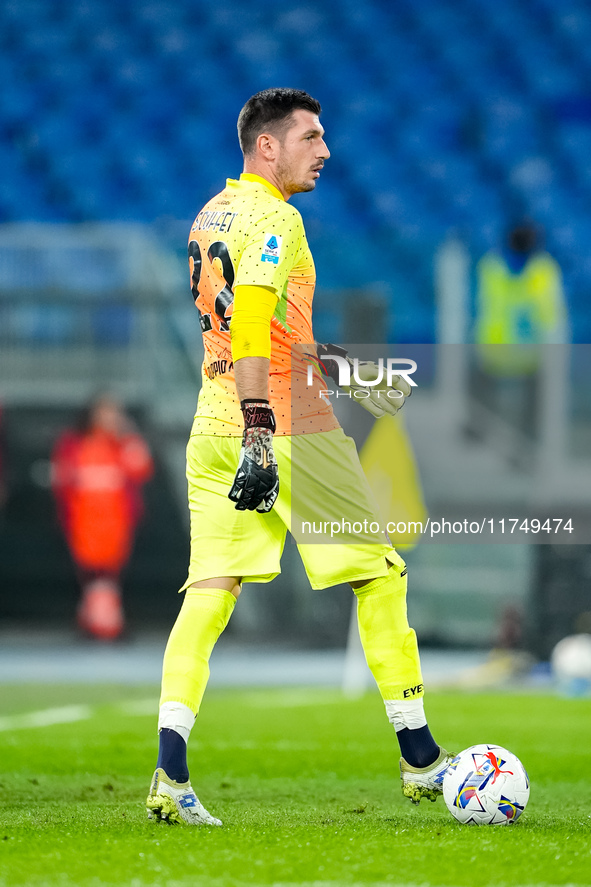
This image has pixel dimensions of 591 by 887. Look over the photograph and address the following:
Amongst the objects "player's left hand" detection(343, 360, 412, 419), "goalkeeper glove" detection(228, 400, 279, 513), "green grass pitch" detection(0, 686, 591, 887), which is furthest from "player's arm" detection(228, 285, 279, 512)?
"green grass pitch" detection(0, 686, 591, 887)

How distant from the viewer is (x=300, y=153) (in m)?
3.26

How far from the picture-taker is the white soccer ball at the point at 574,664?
751 cm

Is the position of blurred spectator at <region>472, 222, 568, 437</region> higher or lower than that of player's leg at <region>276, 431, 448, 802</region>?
higher

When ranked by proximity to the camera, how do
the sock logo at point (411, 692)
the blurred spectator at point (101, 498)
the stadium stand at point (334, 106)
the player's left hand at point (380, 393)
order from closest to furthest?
the sock logo at point (411, 692), the player's left hand at point (380, 393), the blurred spectator at point (101, 498), the stadium stand at point (334, 106)

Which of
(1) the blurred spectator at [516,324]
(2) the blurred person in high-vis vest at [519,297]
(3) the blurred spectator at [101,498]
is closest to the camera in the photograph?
(1) the blurred spectator at [516,324]

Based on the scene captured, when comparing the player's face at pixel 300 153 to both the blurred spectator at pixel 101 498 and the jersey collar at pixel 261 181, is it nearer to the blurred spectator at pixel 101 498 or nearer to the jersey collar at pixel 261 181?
the jersey collar at pixel 261 181

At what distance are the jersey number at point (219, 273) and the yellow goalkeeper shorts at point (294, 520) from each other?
1.02ft

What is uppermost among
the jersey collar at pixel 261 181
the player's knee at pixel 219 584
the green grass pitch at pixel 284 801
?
the jersey collar at pixel 261 181

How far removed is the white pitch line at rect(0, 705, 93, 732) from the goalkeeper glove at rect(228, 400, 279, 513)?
9.62 ft

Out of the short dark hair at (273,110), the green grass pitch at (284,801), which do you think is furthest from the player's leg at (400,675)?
the short dark hair at (273,110)

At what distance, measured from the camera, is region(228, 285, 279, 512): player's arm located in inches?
116

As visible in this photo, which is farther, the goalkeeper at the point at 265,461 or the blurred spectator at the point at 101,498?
the blurred spectator at the point at 101,498

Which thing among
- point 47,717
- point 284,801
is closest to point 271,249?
point 284,801

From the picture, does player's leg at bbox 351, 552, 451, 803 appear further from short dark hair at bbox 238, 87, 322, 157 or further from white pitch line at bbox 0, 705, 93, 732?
white pitch line at bbox 0, 705, 93, 732
